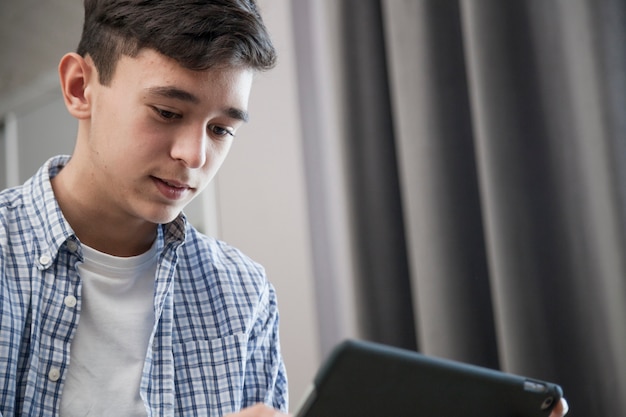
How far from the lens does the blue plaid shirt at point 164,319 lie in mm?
1041

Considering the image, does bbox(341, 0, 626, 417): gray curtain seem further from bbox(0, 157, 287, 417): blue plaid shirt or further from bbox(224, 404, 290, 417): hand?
bbox(224, 404, 290, 417): hand

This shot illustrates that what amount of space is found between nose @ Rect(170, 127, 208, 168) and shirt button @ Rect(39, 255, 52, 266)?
0.80 feet

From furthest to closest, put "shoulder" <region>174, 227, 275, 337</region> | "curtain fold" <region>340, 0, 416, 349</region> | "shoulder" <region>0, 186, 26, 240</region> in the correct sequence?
"curtain fold" <region>340, 0, 416, 349</region> < "shoulder" <region>174, 227, 275, 337</region> < "shoulder" <region>0, 186, 26, 240</region>

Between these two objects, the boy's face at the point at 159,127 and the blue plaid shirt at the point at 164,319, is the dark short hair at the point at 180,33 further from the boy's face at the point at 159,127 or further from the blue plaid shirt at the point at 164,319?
the blue plaid shirt at the point at 164,319

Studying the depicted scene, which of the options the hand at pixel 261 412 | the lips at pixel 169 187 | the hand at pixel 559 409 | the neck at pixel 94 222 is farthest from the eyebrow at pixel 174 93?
the hand at pixel 559 409

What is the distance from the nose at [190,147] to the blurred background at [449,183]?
1.98 feet

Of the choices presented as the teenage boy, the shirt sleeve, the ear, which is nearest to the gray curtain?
the shirt sleeve

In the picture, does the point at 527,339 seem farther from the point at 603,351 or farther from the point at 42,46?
the point at 42,46

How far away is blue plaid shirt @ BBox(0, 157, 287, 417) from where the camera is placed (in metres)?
1.04

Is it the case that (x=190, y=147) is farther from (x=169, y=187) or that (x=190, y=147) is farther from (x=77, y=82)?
(x=77, y=82)

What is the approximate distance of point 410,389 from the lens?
0.76 metres

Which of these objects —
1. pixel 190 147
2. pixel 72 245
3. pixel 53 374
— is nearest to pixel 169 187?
pixel 190 147

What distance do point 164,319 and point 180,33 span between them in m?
0.44

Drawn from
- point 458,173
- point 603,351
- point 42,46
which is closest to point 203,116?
point 458,173
